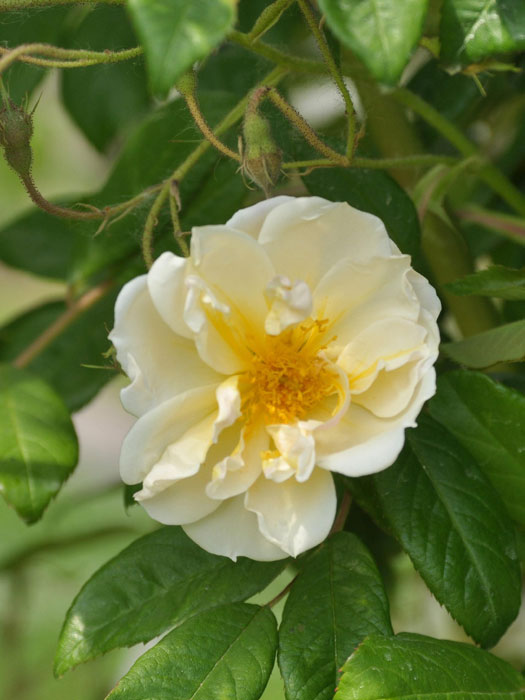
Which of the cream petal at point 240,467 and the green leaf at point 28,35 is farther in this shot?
the green leaf at point 28,35

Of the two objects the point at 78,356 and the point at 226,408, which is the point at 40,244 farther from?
the point at 226,408

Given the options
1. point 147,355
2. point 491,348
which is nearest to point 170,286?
point 147,355

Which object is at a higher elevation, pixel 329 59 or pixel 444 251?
pixel 329 59

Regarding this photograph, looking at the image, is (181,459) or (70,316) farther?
(70,316)

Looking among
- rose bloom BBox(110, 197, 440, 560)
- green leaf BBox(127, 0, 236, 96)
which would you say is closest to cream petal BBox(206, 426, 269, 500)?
rose bloom BBox(110, 197, 440, 560)

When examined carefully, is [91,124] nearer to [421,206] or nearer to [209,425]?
[421,206]

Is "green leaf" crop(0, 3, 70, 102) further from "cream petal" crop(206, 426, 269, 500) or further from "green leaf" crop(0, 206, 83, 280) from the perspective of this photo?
"cream petal" crop(206, 426, 269, 500)

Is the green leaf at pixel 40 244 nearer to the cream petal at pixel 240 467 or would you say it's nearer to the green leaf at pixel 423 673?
the cream petal at pixel 240 467

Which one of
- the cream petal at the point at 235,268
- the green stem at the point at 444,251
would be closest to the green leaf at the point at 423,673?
the cream petal at the point at 235,268

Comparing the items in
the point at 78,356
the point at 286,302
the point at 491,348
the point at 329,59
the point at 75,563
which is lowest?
the point at 75,563
